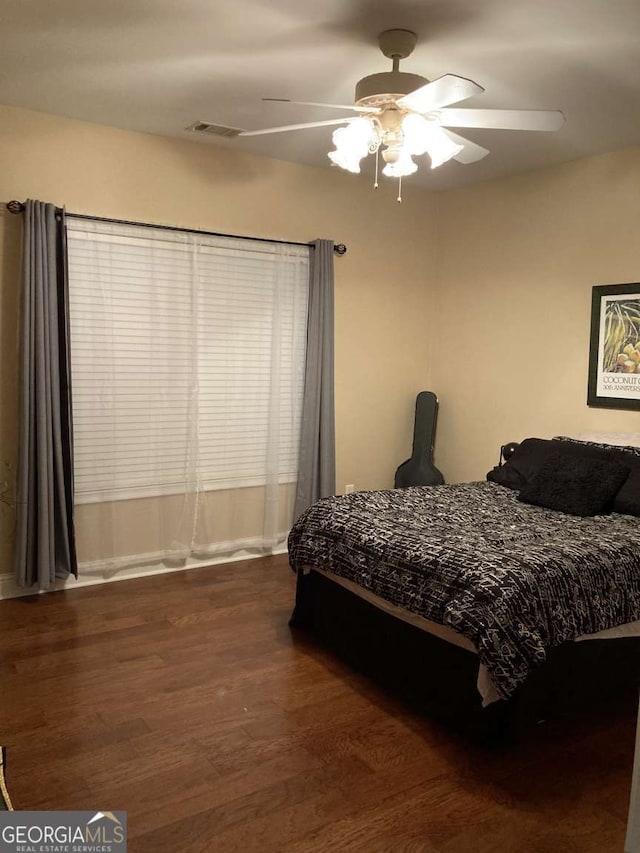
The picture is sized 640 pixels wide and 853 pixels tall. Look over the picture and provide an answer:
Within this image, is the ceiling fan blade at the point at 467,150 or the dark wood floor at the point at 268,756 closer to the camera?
the dark wood floor at the point at 268,756

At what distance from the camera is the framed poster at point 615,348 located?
4398 millimetres

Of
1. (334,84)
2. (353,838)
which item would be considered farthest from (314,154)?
(353,838)

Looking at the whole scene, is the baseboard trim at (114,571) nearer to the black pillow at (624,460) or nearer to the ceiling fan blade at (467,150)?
the black pillow at (624,460)

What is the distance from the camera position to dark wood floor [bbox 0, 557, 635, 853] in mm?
2225

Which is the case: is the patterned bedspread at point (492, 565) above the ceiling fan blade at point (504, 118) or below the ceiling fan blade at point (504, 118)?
below

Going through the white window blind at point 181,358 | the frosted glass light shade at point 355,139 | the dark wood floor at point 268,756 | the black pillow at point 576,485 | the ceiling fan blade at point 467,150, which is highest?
the ceiling fan blade at point 467,150

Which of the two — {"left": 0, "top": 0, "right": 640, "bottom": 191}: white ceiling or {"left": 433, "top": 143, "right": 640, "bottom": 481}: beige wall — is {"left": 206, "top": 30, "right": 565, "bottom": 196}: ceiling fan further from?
{"left": 433, "top": 143, "right": 640, "bottom": 481}: beige wall

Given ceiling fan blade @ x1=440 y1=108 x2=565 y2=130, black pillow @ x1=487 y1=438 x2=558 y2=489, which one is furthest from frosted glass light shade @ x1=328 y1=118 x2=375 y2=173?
black pillow @ x1=487 y1=438 x2=558 y2=489

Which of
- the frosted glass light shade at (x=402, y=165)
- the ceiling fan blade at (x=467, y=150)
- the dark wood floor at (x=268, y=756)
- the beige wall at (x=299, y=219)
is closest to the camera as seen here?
the dark wood floor at (x=268, y=756)

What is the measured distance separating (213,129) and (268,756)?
3.34m

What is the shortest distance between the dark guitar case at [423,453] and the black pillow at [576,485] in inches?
59.4

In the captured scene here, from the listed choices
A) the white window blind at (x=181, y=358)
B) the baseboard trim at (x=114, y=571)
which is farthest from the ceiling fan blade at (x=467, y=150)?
the baseboard trim at (x=114, y=571)

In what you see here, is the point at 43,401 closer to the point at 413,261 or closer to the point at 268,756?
the point at 268,756

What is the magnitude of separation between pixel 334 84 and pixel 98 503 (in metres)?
2.68
